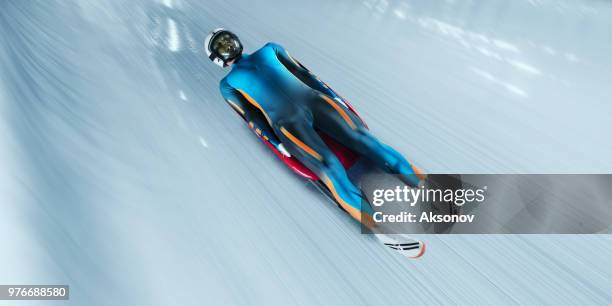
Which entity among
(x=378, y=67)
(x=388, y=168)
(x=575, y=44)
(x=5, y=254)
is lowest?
(x=5, y=254)

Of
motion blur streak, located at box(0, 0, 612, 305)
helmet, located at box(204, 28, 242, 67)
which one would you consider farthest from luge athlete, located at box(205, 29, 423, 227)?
motion blur streak, located at box(0, 0, 612, 305)

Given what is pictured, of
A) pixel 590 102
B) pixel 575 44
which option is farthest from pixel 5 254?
pixel 575 44

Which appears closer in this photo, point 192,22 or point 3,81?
point 3,81

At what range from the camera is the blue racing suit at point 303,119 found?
2430 millimetres

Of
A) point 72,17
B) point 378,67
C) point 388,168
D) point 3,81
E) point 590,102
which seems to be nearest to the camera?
point 388,168

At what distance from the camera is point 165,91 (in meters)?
3.32

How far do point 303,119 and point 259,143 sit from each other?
1.54 ft

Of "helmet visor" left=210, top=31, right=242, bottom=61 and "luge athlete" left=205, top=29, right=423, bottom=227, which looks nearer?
"luge athlete" left=205, top=29, right=423, bottom=227

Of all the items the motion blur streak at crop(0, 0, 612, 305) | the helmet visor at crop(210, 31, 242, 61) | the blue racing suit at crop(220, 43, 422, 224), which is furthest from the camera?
the helmet visor at crop(210, 31, 242, 61)

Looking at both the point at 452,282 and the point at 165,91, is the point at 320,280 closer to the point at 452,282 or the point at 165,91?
the point at 452,282

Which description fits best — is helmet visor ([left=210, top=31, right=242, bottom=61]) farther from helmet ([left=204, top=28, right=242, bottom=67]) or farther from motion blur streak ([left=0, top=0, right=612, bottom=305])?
motion blur streak ([left=0, top=0, right=612, bottom=305])

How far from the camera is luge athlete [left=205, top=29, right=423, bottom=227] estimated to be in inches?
95.7

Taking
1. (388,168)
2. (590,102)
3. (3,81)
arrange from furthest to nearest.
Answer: (590,102) < (3,81) < (388,168)

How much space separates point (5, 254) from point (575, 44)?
13.0ft
